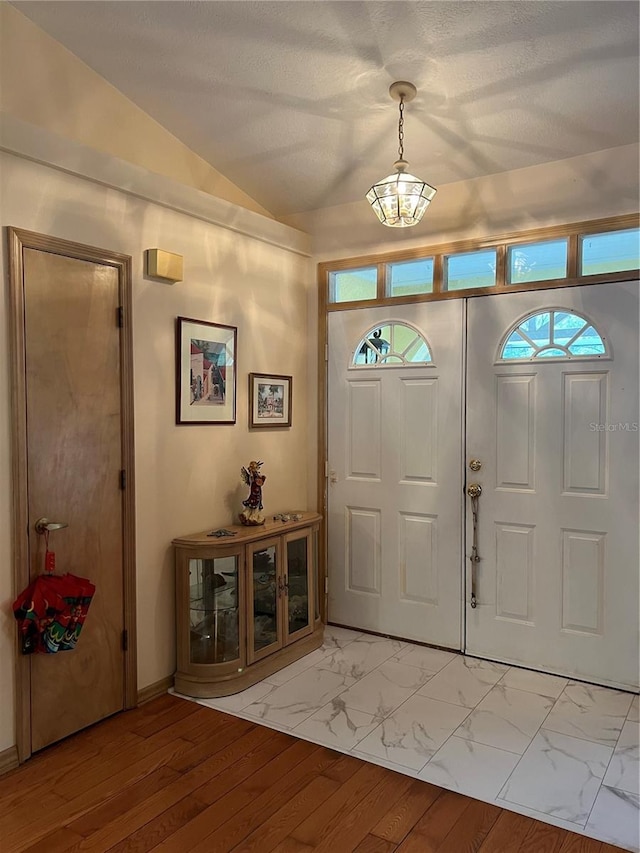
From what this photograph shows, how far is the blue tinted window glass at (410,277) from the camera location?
12.5 ft

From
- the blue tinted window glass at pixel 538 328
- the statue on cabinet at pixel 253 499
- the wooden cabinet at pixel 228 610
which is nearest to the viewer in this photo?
the wooden cabinet at pixel 228 610

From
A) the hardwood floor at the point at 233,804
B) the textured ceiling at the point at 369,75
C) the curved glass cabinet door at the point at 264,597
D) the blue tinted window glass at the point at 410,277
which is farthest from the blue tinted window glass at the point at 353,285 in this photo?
the hardwood floor at the point at 233,804

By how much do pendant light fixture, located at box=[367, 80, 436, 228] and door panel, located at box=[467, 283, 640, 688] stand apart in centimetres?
94

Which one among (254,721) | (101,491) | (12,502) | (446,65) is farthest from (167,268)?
(254,721)

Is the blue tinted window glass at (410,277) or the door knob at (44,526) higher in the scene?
the blue tinted window glass at (410,277)

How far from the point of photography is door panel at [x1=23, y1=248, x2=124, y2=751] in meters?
2.62

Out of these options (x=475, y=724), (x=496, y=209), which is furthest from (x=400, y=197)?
(x=475, y=724)

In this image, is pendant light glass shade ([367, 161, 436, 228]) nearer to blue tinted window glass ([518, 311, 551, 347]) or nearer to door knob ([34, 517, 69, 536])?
blue tinted window glass ([518, 311, 551, 347])

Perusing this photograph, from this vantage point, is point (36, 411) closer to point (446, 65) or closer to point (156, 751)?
point (156, 751)

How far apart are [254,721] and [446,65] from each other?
3009 mm

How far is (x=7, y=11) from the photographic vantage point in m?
2.61

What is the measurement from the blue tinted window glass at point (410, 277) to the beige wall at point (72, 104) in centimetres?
A: 130

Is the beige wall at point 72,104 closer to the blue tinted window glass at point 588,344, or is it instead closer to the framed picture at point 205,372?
the framed picture at point 205,372

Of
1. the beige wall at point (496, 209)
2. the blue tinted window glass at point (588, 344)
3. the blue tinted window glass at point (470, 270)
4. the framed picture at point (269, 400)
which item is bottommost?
the framed picture at point (269, 400)
